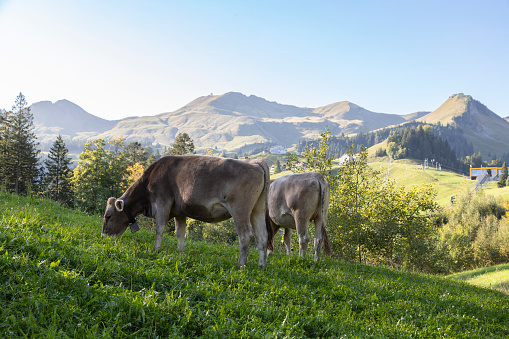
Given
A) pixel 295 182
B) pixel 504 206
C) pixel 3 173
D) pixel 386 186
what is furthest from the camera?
pixel 504 206

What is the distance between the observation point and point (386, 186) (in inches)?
1457

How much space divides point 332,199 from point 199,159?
24318 millimetres

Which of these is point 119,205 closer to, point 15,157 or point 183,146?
point 183,146

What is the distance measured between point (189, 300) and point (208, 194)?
3402mm

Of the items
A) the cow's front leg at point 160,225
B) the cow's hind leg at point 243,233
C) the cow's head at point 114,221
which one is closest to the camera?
the cow's hind leg at point 243,233

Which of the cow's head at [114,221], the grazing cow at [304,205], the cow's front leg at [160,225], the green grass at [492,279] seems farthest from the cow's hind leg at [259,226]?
the green grass at [492,279]

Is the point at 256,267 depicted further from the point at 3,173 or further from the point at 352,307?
the point at 3,173

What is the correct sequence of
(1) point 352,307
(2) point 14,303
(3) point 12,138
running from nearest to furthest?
(2) point 14,303 < (1) point 352,307 < (3) point 12,138

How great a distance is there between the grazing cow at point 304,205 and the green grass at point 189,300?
375 centimetres

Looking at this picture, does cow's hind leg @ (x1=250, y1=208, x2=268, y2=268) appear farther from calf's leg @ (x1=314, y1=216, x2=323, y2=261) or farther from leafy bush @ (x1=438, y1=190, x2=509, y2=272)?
leafy bush @ (x1=438, y1=190, x2=509, y2=272)

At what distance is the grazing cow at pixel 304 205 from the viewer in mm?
12281

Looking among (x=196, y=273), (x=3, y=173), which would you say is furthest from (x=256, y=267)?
(x=3, y=173)

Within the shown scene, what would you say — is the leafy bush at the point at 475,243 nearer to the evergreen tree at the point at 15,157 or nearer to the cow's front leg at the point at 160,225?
the cow's front leg at the point at 160,225

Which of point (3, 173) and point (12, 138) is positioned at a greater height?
point (12, 138)
